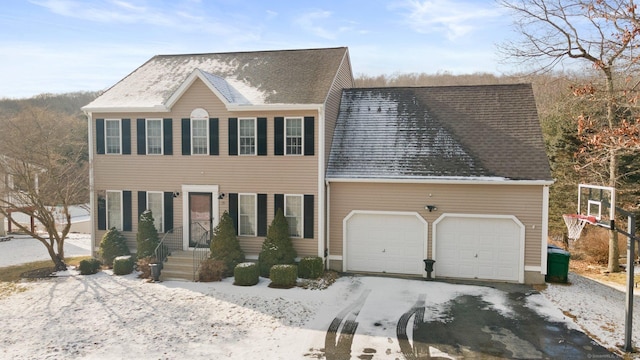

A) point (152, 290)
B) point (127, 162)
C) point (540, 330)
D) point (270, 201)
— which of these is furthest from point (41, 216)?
point (540, 330)

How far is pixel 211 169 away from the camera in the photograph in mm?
16938

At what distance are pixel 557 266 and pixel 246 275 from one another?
10818 millimetres

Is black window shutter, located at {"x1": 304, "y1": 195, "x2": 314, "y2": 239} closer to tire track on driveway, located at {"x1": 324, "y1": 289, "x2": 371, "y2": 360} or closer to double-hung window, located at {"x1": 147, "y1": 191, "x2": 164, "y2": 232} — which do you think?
tire track on driveway, located at {"x1": 324, "y1": 289, "x2": 371, "y2": 360}

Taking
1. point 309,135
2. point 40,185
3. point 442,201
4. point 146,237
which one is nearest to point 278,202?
point 309,135

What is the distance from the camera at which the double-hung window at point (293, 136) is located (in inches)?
638

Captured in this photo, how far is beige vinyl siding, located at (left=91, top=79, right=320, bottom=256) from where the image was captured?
16203 mm

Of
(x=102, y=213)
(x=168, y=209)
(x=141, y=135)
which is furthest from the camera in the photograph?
(x=102, y=213)

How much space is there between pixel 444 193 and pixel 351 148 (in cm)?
399

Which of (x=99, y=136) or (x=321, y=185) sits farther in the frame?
(x=99, y=136)

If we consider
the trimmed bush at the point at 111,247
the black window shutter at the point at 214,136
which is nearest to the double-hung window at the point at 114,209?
the trimmed bush at the point at 111,247

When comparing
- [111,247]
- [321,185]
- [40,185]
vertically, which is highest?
[321,185]

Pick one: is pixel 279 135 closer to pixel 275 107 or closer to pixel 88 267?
pixel 275 107

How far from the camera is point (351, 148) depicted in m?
17.2

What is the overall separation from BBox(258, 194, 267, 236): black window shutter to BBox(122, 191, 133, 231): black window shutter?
5498 mm
